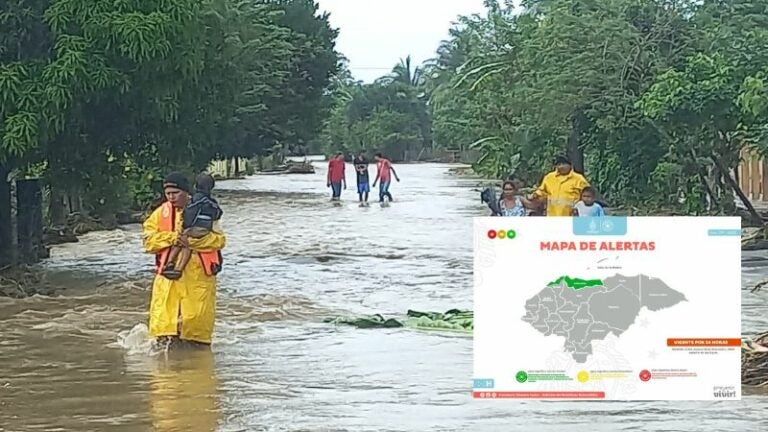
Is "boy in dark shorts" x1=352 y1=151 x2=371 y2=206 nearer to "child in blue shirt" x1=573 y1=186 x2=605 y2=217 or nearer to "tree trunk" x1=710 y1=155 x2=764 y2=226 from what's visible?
"tree trunk" x1=710 y1=155 x2=764 y2=226

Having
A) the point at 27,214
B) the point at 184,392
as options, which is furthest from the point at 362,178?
the point at 184,392

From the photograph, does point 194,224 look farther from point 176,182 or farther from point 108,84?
point 108,84

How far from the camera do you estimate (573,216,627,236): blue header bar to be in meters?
6.13

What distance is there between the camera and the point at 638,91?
2783cm

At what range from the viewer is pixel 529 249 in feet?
20.4

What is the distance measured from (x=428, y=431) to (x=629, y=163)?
2250 cm

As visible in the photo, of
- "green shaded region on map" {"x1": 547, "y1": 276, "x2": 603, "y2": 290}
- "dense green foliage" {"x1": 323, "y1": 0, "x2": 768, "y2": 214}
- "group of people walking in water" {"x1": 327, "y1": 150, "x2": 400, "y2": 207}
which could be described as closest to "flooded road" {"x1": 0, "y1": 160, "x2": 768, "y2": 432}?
"green shaded region on map" {"x1": 547, "y1": 276, "x2": 603, "y2": 290}

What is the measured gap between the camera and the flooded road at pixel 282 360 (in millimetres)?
9242

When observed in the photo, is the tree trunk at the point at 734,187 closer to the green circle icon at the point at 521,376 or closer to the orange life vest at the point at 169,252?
the orange life vest at the point at 169,252

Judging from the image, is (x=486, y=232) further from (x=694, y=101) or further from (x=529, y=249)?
(x=694, y=101)

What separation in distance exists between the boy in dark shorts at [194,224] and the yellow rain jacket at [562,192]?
5647mm

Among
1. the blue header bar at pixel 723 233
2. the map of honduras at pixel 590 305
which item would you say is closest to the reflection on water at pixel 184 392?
the map of honduras at pixel 590 305

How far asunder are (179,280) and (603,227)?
645 cm

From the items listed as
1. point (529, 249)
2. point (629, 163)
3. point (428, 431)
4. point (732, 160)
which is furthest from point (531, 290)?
point (629, 163)
